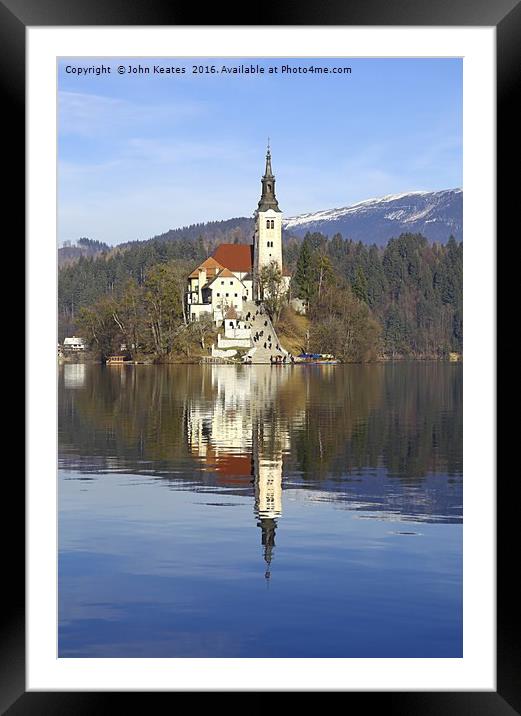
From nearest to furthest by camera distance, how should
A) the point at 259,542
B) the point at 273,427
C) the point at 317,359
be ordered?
the point at 259,542
the point at 273,427
the point at 317,359

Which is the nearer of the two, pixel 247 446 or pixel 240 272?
pixel 247 446

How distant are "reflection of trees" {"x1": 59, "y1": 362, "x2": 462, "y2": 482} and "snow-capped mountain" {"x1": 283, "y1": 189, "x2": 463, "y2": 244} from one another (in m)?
62.0

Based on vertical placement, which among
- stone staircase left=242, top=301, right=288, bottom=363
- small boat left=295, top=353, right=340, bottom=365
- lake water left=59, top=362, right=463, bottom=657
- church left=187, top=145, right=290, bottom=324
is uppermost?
church left=187, top=145, right=290, bottom=324

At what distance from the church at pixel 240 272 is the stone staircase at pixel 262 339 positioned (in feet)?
1.76

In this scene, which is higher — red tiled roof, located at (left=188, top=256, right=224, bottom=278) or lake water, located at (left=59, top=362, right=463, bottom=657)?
red tiled roof, located at (left=188, top=256, right=224, bottom=278)

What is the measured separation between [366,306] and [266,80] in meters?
18.8

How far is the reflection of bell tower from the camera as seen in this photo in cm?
880

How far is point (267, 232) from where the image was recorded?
7988 cm

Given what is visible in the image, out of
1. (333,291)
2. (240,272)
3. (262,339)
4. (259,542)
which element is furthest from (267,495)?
(240,272)

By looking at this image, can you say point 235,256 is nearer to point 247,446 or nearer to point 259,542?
point 247,446

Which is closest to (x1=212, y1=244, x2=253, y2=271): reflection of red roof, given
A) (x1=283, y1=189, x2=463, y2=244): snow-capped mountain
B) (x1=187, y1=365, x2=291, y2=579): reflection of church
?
(x1=283, y1=189, x2=463, y2=244): snow-capped mountain

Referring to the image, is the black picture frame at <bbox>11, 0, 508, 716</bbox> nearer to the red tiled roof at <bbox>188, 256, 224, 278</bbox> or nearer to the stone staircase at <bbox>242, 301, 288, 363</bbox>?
the stone staircase at <bbox>242, 301, 288, 363</bbox>

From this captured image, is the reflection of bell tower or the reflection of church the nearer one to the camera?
the reflection of bell tower

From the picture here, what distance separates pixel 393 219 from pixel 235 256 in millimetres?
41821
